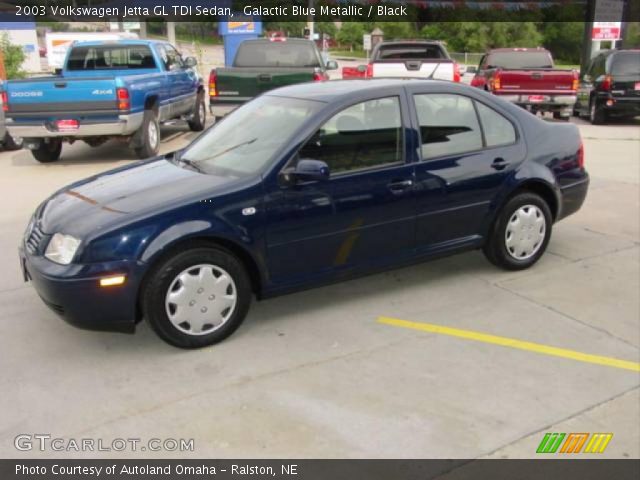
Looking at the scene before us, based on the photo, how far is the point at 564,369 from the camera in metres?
3.89

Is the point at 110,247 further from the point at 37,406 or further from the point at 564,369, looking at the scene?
the point at 564,369

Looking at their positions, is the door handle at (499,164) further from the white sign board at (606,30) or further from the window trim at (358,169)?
the white sign board at (606,30)

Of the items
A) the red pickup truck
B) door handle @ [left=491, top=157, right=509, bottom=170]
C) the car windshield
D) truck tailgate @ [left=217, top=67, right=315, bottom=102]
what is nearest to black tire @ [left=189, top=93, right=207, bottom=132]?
truck tailgate @ [left=217, top=67, right=315, bottom=102]

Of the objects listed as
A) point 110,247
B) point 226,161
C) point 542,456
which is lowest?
point 542,456

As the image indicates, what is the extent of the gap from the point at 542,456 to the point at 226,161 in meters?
2.73

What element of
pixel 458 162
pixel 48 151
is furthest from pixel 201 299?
pixel 48 151

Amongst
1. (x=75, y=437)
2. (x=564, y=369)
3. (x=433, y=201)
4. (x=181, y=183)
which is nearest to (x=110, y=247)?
(x=181, y=183)

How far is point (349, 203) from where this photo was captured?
4.43 metres

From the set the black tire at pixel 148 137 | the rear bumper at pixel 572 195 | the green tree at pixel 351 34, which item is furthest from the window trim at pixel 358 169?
the green tree at pixel 351 34

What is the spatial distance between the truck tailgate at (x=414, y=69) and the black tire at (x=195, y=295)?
942 centimetres

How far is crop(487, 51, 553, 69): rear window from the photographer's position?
622 inches

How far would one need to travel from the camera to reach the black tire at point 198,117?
14120 mm

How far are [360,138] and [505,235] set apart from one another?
5.15 feet

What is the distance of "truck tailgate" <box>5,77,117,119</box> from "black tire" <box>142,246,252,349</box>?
21.9ft
